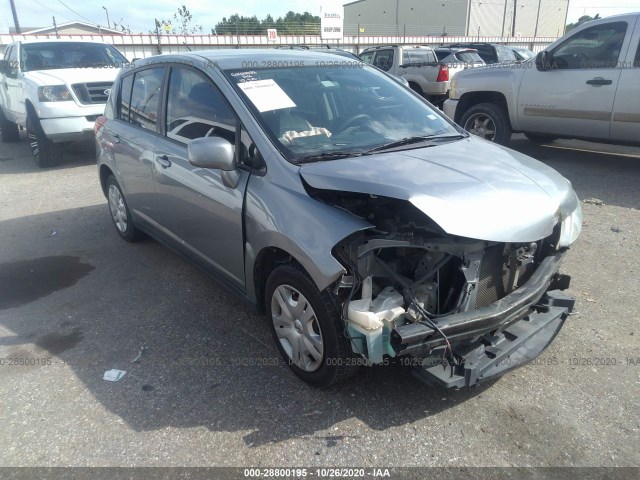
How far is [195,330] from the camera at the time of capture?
365 cm

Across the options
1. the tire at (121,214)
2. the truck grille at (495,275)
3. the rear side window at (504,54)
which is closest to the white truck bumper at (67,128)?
the tire at (121,214)

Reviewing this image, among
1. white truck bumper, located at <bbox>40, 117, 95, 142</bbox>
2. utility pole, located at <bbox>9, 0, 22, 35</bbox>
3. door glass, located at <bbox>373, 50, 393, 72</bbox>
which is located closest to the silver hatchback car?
white truck bumper, located at <bbox>40, 117, 95, 142</bbox>

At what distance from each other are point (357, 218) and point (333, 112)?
1125 mm

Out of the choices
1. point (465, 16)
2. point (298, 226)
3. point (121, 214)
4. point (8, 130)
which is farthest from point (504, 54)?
point (465, 16)

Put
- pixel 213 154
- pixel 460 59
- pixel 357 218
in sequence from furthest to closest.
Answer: pixel 460 59 < pixel 213 154 < pixel 357 218

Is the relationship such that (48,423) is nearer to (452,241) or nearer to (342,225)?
(342,225)

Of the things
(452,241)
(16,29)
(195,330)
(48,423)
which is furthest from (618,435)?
(16,29)

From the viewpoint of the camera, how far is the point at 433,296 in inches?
103

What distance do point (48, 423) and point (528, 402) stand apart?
8.78ft

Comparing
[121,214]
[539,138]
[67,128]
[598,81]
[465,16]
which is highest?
[465,16]

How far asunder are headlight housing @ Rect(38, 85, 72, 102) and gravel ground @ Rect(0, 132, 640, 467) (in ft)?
16.5

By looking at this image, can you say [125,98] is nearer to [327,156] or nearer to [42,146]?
[327,156]

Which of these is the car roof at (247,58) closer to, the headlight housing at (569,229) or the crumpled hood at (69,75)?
the headlight housing at (569,229)

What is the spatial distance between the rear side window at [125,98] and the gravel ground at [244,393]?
1.50 m
